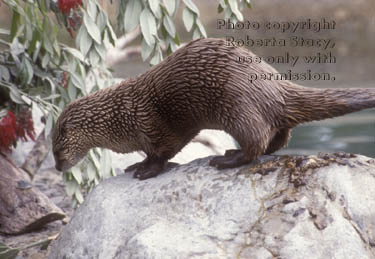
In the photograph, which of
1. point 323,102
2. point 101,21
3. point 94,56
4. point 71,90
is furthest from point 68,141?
point 323,102

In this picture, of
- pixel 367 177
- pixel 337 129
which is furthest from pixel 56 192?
pixel 337 129

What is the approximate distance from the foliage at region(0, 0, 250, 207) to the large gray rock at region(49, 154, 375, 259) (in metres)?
0.66

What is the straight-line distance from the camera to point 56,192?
4.38 metres

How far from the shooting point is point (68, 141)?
2.28 metres

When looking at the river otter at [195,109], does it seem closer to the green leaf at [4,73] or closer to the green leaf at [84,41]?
the green leaf at [84,41]

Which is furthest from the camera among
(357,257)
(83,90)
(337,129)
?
(337,129)

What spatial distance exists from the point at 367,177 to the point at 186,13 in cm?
109

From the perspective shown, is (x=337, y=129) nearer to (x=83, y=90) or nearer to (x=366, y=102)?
(x=83, y=90)

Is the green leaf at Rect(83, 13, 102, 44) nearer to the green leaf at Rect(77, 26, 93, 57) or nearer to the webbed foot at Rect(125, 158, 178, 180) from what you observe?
the green leaf at Rect(77, 26, 93, 57)

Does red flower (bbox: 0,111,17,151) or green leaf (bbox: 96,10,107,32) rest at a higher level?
green leaf (bbox: 96,10,107,32)

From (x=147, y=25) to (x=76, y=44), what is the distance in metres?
0.53

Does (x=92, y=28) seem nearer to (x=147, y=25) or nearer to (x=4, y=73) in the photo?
(x=147, y=25)

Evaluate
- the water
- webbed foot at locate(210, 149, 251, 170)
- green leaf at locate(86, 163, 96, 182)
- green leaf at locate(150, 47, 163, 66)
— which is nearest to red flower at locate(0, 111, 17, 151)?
green leaf at locate(86, 163, 96, 182)

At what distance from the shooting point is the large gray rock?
177 centimetres
